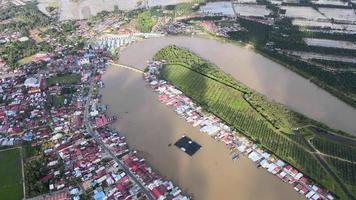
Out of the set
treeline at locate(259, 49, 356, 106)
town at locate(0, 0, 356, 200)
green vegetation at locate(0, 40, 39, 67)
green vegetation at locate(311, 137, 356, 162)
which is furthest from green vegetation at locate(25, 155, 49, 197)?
treeline at locate(259, 49, 356, 106)

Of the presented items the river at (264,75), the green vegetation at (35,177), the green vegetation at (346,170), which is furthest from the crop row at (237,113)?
the green vegetation at (35,177)

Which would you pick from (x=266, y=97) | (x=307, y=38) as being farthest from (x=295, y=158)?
(x=307, y=38)

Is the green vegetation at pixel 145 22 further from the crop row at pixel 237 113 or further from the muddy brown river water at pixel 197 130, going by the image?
the crop row at pixel 237 113

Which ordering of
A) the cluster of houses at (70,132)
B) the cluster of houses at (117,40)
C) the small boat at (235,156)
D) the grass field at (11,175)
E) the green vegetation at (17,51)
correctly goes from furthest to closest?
the cluster of houses at (117,40) → the green vegetation at (17,51) → the small boat at (235,156) → the cluster of houses at (70,132) → the grass field at (11,175)

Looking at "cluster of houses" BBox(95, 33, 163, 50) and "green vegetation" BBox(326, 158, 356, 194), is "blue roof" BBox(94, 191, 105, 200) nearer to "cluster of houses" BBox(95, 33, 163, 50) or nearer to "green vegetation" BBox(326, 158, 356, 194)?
"green vegetation" BBox(326, 158, 356, 194)

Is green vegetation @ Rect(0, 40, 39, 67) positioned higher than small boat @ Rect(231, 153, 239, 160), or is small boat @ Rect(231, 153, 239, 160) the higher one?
green vegetation @ Rect(0, 40, 39, 67)

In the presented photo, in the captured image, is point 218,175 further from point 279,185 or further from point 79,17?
point 79,17
